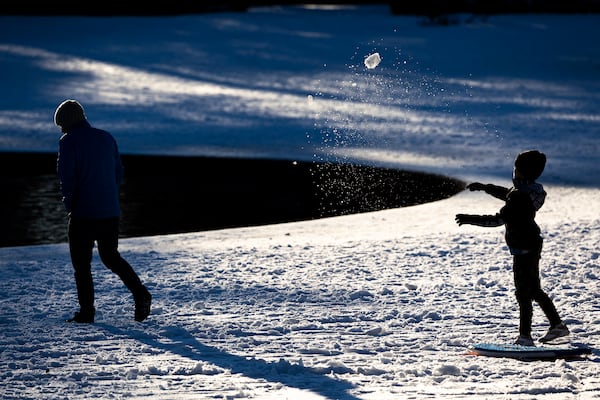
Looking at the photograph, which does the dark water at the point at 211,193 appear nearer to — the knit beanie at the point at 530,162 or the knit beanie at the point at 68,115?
the knit beanie at the point at 68,115

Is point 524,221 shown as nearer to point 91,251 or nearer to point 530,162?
point 530,162

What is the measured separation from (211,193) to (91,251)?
6766mm

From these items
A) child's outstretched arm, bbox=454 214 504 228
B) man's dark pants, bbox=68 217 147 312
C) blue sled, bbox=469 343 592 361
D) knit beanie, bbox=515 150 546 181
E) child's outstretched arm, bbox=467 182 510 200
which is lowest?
blue sled, bbox=469 343 592 361

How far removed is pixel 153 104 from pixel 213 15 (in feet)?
52.8

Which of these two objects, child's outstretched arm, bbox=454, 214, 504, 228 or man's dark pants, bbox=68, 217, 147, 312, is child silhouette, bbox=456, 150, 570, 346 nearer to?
child's outstretched arm, bbox=454, 214, 504, 228

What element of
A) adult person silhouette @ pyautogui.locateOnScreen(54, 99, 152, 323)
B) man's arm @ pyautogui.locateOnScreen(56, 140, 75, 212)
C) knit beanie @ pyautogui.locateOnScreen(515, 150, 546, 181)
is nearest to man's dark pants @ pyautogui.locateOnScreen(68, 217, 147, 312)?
adult person silhouette @ pyautogui.locateOnScreen(54, 99, 152, 323)

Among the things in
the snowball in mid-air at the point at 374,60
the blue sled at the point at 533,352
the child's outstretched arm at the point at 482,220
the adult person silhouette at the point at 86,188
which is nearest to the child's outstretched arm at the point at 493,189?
the child's outstretched arm at the point at 482,220

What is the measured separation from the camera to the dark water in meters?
12.2

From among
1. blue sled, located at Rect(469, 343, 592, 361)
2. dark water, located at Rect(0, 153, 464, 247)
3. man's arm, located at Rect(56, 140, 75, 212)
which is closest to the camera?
blue sled, located at Rect(469, 343, 592, 361)

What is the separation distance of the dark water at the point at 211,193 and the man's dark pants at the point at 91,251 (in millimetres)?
3746

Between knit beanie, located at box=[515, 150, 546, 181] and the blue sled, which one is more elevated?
knit beanie, located at box=[515, 150, 546, 181]

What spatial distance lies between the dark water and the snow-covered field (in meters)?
0.61

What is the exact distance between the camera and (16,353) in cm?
681

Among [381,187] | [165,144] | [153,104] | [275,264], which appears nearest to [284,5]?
[153,104]
